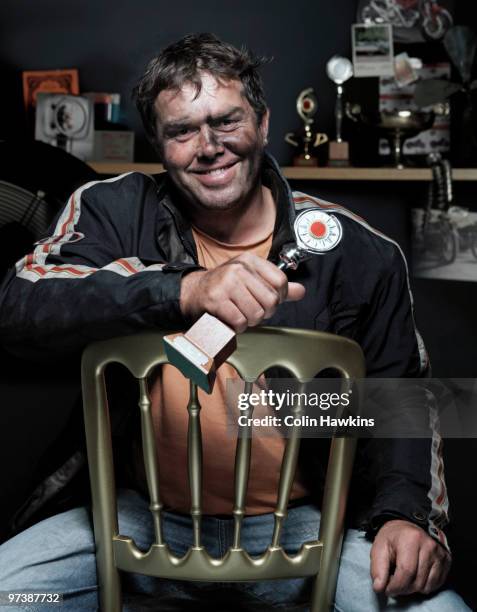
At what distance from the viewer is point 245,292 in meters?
0.93

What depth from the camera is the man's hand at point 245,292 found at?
3.06 ft

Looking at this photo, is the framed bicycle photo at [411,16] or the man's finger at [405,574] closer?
the man's finger at [405,574]

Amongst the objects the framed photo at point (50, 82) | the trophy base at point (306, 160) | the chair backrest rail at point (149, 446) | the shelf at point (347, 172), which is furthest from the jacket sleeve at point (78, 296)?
the framed photo at point (50, 82)

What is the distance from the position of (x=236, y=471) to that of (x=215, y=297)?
0.69ft

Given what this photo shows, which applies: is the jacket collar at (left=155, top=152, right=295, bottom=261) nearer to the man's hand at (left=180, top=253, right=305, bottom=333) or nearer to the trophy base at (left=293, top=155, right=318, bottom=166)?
the man's hand at (left=180, top=253, right=305, bottom=333)

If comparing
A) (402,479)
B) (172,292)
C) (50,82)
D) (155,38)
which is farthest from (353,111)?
(172,292)

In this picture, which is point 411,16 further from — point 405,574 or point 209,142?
point 405,574

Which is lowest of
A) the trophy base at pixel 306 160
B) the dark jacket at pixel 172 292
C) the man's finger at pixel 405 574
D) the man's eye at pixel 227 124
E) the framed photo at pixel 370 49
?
the man's finger at pixel 405 574

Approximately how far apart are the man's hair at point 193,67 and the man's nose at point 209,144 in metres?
0.07

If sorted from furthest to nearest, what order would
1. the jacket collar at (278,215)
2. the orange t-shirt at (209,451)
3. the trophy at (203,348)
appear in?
the jacket collar at (278,215) < the orange t-shirt at (209,451) < the trophy at (203,348)

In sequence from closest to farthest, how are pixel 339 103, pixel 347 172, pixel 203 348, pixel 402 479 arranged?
1. pixel 203 348
2. pixel 402 479
3. pixel 347 172
4. pixel 339 103

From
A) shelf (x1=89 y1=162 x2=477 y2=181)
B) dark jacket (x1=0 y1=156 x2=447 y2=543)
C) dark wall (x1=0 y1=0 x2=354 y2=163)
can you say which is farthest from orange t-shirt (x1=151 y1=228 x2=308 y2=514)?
dark wall (x1=0 y1=0 x2=354 y2=163)

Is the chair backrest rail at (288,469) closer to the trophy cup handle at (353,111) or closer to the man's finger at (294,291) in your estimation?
the man's finger at (294,291)

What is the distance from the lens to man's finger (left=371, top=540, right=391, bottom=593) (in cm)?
108
